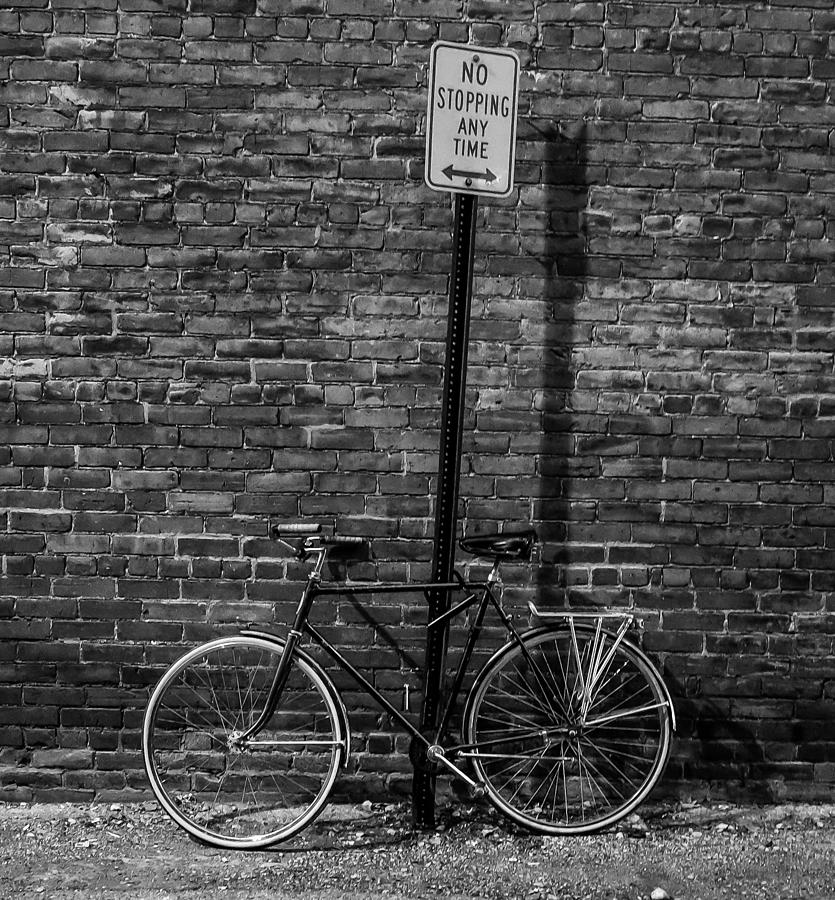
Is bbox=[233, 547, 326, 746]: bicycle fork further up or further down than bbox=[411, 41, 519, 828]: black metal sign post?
further down

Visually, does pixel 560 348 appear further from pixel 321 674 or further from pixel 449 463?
pixel 321 674

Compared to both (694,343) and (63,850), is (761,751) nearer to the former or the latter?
(694,343)

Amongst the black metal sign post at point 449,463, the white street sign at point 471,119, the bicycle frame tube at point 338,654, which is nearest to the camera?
the white street sign at point 471,119

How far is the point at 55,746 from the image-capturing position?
13.3 feet

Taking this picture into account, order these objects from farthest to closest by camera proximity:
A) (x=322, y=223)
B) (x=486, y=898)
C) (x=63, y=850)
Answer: (x=322, y=223) < (x=63, y=850) < (x=486, y=898)

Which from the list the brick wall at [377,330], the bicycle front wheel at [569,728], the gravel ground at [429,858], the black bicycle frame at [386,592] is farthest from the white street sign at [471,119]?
the gravel ground at [429,858]

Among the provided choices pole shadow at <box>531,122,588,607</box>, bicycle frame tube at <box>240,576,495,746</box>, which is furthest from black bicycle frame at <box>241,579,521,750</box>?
pole shadow at <box>531,122,588,607</box>

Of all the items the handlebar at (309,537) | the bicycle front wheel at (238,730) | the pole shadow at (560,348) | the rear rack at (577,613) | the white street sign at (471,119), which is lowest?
the bicycle front wheel at (238,730)

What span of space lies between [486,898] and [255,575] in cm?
151

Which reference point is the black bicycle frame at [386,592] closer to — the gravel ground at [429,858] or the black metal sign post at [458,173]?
the black metal sign post at [458,173]

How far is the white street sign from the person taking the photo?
343 centimetres

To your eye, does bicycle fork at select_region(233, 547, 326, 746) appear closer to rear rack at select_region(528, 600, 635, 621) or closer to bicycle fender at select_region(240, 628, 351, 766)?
bicycle fender at select_region(240, 628, 351, 766)

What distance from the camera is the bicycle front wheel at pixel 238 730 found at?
401cm

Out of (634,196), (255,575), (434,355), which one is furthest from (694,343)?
(255,575)
